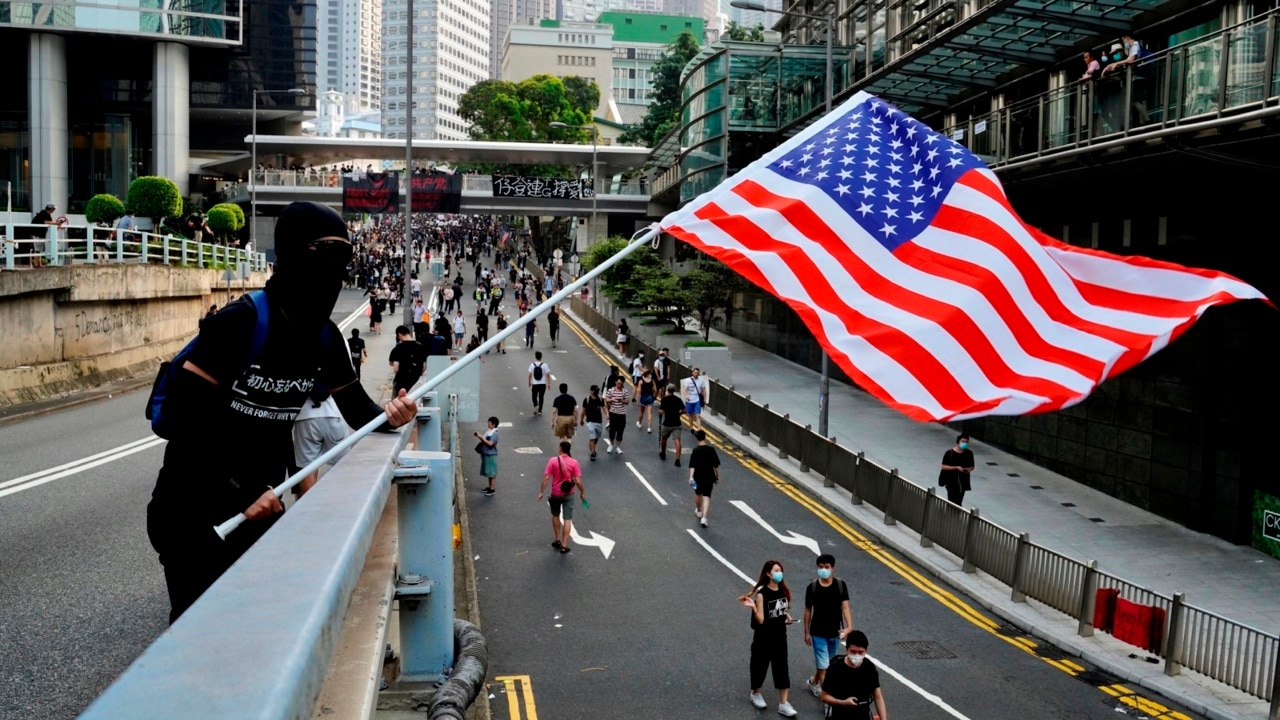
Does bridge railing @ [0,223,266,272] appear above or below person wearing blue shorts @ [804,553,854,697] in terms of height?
above

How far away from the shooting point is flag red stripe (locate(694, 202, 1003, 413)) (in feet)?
22.0

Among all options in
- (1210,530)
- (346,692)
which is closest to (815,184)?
(346,692)

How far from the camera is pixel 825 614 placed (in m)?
11.7

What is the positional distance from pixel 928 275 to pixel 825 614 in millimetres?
5392

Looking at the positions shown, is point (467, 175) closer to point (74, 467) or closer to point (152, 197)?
point (152, 197)

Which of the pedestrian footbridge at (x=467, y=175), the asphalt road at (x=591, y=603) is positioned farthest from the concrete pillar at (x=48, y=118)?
the asphalt road at (x=591, y=603)

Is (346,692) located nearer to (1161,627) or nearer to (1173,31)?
(1161,627)

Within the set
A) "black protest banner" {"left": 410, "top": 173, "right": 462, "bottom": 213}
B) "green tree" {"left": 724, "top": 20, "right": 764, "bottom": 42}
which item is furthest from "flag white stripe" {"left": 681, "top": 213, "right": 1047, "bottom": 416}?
"green tree" {"left": 724, "top": 20, "right": 764, "bottom": 42}

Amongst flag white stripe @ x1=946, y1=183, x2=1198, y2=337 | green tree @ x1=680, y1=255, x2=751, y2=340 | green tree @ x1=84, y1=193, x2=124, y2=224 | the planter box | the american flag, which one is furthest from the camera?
green tree @ x1=680, y1=255, x2=751, y2=340

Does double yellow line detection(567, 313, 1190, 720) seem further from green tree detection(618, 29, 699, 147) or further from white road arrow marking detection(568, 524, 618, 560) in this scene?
green tree detection(618, 29, 699, 147)

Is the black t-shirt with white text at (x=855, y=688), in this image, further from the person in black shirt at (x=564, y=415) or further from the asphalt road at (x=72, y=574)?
the person in black shirt at (x=564, y=415)

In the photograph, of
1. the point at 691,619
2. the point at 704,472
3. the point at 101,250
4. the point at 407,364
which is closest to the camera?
the point at 407,364

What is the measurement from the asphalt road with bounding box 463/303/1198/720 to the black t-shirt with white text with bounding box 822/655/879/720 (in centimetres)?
154

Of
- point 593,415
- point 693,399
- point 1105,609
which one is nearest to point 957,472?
point 1105,609
